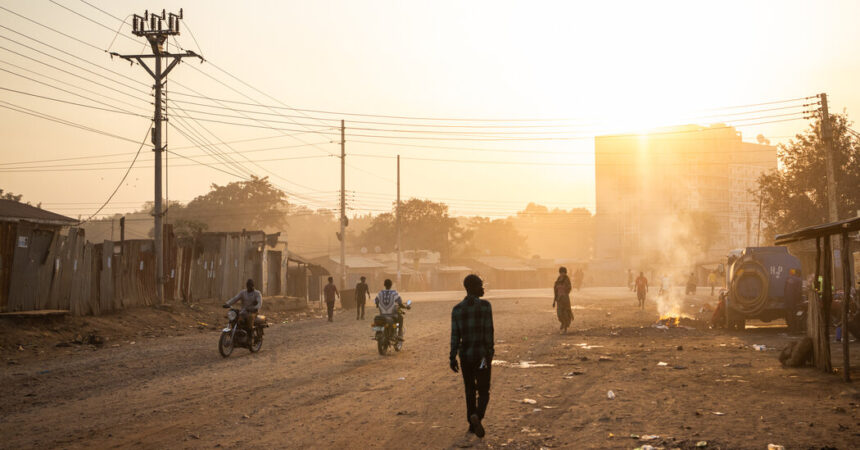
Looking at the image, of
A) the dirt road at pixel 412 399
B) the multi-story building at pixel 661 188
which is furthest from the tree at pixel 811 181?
the multi-story building at pixel 661 188

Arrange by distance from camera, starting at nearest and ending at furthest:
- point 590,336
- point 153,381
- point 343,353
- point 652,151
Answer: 1. point 153,381
2. point 343,353
3. point 590,336
4. point 652,151

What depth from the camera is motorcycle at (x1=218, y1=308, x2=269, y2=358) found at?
607 inches

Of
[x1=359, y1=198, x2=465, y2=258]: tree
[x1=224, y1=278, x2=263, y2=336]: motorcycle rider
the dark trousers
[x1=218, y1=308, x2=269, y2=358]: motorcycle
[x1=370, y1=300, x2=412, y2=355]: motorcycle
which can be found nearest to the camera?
the dark trousers

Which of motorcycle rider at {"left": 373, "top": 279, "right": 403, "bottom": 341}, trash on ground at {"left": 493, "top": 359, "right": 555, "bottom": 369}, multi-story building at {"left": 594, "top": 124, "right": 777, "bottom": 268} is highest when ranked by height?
multi-story building at {"left": 594, "top": 124, "right": 777, "bottom": 268}

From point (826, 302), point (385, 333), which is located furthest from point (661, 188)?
point (826, 302)

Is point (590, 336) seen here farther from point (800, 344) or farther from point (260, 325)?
point (260, 325)

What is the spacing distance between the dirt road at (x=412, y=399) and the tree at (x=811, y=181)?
23529 mm

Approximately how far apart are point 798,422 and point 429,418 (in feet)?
14.1

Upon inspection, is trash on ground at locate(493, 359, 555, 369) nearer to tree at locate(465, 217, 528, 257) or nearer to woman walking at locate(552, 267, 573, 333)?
woman walking at locate(552, 267, 573, 333)

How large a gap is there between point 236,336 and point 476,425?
9.70 meters

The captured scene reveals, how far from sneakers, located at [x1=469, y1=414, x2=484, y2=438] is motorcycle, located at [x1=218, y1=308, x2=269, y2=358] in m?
9.23

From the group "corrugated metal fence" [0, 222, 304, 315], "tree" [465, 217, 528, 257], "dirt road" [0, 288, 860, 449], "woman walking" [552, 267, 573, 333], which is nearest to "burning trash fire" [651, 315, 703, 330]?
"woman walking" [552, 267, 573, 333]

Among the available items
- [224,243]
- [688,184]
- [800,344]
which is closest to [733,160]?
[688,184]

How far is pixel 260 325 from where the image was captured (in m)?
16.6
